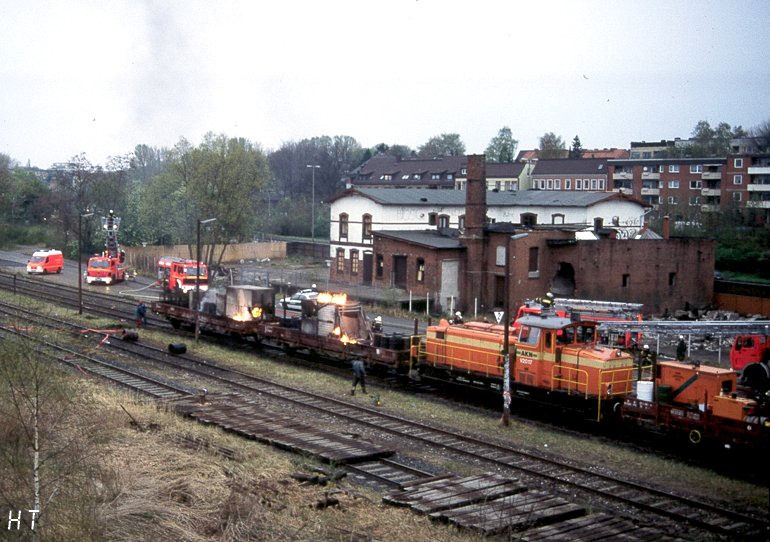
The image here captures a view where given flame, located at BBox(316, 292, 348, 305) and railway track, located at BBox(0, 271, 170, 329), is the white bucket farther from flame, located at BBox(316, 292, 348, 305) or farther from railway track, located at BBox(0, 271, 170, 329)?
railway track, located at BBox(0, 271, 170, 329)

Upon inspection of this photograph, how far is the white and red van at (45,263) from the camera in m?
54.4

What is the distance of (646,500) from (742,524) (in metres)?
1.75

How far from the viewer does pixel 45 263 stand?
54.6 meters

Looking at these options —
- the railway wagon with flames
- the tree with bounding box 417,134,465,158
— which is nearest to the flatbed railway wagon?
the railway wagon with flames

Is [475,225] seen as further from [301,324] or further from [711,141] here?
[711,141]

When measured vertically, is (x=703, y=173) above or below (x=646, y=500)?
above

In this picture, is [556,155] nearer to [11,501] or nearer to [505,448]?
[505,448]

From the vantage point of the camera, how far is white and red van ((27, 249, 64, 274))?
5438 centimetres

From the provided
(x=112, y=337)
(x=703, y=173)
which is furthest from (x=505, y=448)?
(x=703, y=173)

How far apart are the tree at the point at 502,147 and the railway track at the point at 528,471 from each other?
96074 millimetres

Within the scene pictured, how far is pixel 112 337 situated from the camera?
3238 centimetres

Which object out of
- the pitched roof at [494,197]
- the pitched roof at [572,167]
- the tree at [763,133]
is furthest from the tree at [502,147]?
the tree at [763,133]

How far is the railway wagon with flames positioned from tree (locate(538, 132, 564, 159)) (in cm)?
8374

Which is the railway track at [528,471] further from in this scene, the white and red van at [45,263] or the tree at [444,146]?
the tree at [444,146]
